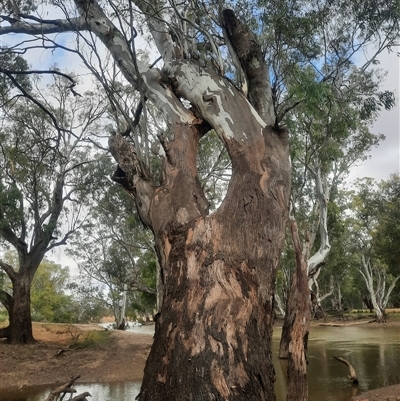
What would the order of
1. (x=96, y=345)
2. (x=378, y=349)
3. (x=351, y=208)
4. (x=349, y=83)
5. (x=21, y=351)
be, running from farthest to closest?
(x=351, y=208), (x=96, y=345), (x=378, y=349), (x=21, y=351), (x=349, y=83)

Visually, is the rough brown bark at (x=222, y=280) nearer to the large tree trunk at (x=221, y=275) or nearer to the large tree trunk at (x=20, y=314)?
the large tree trunk at (x=221, y=275)

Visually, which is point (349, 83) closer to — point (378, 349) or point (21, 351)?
point (378, 349)

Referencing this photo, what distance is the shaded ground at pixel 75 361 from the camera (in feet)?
37.0

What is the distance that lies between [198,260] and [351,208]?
22774 mm

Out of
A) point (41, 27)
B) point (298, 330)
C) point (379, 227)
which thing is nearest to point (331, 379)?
point (298, 330)

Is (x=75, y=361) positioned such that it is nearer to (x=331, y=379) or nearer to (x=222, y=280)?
(x=331, y=379)

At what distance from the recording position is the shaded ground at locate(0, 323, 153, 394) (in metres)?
11.3

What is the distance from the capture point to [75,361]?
12812mm

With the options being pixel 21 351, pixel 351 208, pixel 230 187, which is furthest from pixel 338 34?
pixel 351 208

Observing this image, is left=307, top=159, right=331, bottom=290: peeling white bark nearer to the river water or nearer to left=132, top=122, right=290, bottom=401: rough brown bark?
the river water

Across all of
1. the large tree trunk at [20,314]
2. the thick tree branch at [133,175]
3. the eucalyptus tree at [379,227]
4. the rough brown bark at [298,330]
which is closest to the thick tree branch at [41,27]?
the thick tree branch at [133,175]

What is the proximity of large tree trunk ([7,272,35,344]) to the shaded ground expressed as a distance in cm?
34

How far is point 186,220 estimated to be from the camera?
3.55 meters

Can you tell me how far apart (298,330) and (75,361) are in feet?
28.6
